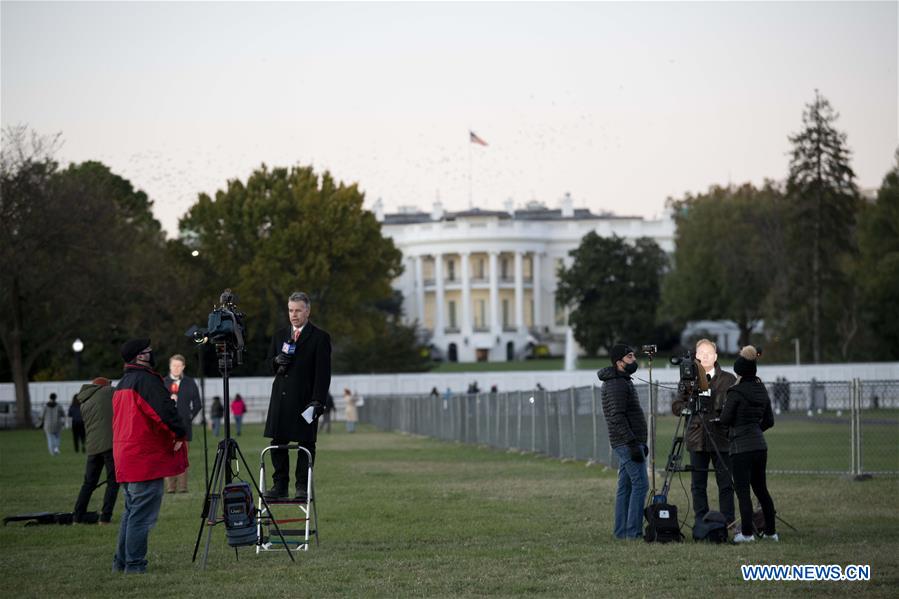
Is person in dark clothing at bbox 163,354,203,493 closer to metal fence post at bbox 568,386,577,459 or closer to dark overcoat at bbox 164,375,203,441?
dark overcoat at bbox 164,375,203,441

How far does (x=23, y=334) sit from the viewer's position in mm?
58312

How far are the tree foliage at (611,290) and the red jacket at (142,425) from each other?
95531 millimetres

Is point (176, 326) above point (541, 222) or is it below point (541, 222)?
below

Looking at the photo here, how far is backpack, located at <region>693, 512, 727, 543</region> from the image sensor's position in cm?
1331

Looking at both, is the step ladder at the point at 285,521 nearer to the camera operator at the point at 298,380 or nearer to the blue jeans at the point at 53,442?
the camera operator at the point at 298,380

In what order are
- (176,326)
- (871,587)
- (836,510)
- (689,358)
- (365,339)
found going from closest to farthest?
(871,587)
(689,358)
(836,510)
(176,326)
(365,339)

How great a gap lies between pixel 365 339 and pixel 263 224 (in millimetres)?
8163

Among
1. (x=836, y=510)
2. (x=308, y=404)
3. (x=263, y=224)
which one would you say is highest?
(x=263, y=224)

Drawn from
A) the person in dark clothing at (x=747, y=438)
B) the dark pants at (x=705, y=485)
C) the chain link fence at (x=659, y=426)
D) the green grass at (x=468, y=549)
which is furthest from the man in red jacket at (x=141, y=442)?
the chain link fence at (x=659, y=426)

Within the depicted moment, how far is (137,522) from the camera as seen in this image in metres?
11.7

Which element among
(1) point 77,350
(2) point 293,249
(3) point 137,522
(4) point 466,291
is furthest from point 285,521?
(4) point 466,291

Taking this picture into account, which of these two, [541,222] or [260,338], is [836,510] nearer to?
[260,338]

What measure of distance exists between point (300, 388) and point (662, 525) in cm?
362

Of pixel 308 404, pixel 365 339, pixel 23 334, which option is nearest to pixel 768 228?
pixel 365 339
